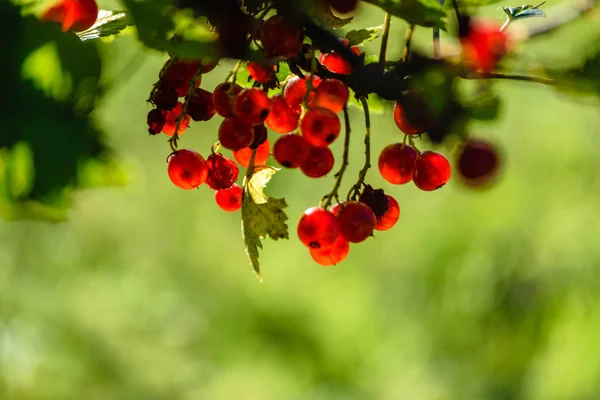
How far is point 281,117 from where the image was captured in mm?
890

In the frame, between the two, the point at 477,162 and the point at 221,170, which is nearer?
the point at 477,162

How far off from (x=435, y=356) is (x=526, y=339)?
653mm

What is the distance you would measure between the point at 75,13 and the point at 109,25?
61mm

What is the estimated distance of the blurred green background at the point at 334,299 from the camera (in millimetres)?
4609

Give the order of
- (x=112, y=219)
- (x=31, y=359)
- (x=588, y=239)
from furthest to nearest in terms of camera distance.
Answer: (x=112, y=219) → (x=588, y=239) → (x=31, y=359)

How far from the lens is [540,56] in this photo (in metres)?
0.55

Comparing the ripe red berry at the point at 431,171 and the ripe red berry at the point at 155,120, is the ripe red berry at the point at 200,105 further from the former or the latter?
the ripe red berry at the point at 431,171

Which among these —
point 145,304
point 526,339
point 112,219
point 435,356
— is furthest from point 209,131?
point 526,339

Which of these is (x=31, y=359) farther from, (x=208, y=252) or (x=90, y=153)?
(x=90, y=153)

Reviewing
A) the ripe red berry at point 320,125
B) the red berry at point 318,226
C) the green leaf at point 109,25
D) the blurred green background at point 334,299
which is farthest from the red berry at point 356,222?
the blurred green background at point 334,299

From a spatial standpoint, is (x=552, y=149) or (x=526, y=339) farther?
(x=552, y=149)

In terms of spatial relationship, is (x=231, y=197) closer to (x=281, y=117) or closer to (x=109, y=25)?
(x=281, y=117)

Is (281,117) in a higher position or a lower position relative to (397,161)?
lower

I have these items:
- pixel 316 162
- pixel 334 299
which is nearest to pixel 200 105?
pixel 316 162
